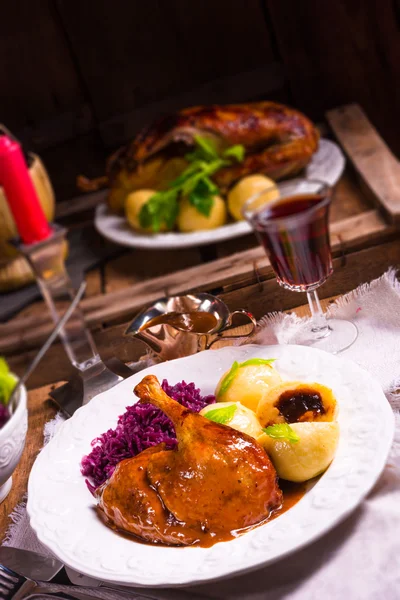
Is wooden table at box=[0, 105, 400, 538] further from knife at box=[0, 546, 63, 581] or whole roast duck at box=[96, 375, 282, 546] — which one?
whole roast duck at box=[96, 375, 282, 546]

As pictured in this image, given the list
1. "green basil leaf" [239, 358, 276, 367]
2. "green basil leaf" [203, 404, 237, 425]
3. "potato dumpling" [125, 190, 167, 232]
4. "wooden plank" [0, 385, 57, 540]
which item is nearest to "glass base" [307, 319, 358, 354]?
"green basil leaf" [239, 358, 276, 367]

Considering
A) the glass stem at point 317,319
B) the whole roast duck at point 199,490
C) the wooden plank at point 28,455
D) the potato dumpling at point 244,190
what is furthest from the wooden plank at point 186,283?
the whole roast duck at point 199,490

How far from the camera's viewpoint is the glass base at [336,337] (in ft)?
3.27

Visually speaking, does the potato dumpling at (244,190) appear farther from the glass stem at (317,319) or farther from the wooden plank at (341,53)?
the wooden plank at (341,53)

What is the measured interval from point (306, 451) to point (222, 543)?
4.9 inches

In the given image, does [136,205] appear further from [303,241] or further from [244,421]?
[244,421]

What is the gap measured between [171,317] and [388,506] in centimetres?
49

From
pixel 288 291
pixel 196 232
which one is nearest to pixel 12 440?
pixel 288 291

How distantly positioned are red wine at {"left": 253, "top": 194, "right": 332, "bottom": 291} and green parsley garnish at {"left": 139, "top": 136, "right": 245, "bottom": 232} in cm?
65

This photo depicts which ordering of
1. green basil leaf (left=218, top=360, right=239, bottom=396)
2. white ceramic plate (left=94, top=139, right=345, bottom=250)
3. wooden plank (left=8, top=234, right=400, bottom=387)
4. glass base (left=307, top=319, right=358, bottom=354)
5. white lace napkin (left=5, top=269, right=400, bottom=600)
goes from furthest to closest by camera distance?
white ceramic plate (left=94, top=139, right=345, bottom=250)
wooden plank (left=8, top=234, right=400, bottom=387)
glass base (left=307, top=319, right=358, bottom=354)
green basil leaf (left=218, top=360, right=239, bottom=396)
white lace napkin (left=5, top=269, right=400, bottom=600)

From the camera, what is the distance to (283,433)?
28.4 inches

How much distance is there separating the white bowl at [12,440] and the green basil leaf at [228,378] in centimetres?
24

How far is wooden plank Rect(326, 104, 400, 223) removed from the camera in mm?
1486

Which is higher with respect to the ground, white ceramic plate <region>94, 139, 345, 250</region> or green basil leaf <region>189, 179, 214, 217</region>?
green basil leaf <region>189, 179, 214, 217</region>
